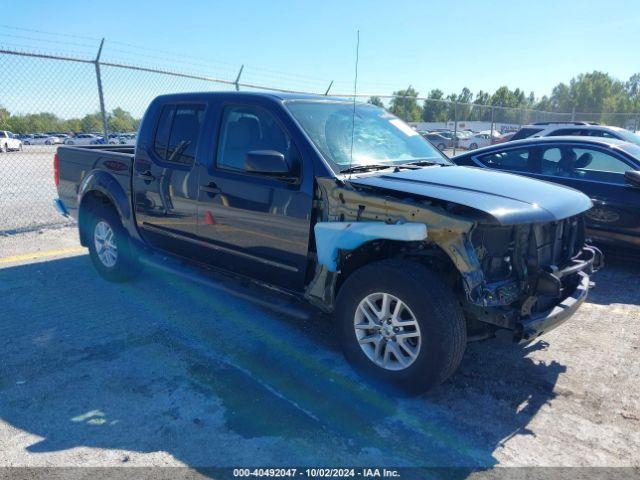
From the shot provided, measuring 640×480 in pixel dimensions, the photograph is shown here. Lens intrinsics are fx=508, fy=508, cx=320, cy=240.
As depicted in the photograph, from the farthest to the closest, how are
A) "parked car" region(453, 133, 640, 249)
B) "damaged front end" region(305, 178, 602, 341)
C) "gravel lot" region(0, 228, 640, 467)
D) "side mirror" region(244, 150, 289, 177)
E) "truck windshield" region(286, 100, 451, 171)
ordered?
"parked car" region(453, 133, 640, 249), "truck windshield" region(286, 100, 451, 171), "side mirror" region(244, 150, 289, 177), "damaged front end" region(305, 178, 602, 341), "gravel lot" region(0, 228, 640, 467)

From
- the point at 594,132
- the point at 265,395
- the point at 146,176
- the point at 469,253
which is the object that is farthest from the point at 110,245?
the point at 594,132

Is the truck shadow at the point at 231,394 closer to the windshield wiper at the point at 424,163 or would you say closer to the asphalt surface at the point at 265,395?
the asphalt surface at the point at 265,395

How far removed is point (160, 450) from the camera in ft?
9.05

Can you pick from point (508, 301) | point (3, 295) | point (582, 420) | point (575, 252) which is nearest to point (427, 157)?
point (575, 252)

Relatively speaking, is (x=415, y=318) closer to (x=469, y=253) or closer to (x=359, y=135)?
(x=469, y=253)

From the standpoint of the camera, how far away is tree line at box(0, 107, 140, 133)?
9469mm

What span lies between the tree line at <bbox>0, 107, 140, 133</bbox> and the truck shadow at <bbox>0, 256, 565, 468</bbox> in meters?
5.88

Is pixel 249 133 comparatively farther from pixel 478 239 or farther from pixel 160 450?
pixel 160 450

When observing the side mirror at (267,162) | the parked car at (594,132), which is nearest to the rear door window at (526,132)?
the parked car at (594,132)

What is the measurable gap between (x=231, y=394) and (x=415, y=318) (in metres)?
1.29

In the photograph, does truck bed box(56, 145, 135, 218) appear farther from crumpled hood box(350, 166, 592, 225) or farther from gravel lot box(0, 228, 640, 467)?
crumpled hood box(350, 166, 592, 225)

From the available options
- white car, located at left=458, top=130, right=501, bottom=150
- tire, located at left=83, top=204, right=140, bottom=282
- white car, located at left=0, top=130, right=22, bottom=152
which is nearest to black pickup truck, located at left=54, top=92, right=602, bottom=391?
tire, located at left=83, top=204, right=140, bottom=282

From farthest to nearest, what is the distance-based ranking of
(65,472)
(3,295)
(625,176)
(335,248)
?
(625,176) < (3,295) < (335,248) < (65,472)

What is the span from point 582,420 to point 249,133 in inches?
122
